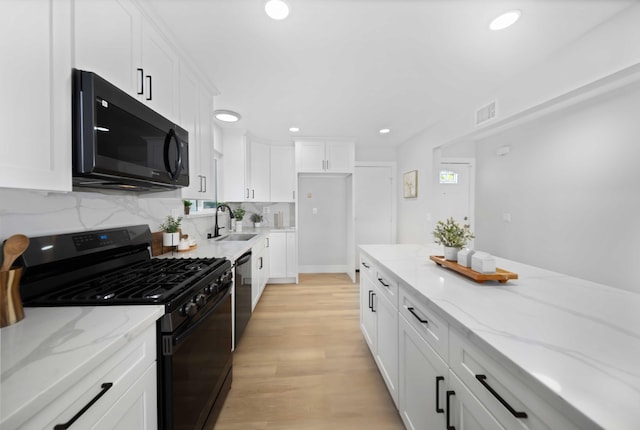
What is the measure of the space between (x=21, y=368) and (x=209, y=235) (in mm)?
2586

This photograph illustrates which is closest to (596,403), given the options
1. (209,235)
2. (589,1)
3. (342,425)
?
(342,425)

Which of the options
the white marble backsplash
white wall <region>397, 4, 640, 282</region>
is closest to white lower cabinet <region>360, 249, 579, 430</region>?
the white marble backsplash

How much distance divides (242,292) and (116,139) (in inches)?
62.5

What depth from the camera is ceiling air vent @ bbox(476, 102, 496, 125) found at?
2.36m

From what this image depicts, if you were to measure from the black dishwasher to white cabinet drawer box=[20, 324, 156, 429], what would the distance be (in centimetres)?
118

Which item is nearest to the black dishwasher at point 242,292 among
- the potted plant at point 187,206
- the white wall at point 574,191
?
the potted plant at point 187,206

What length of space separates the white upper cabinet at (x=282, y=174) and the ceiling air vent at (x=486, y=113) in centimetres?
274

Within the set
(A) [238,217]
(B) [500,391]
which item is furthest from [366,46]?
(A) [238,217]

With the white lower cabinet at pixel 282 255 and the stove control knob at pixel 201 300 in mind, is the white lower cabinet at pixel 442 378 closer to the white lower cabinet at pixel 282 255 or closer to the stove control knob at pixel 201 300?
the stove control knob at pixel 201 300

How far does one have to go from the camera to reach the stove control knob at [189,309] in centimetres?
104

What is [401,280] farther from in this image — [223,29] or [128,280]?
[223,29]

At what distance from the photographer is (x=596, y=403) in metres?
0.48

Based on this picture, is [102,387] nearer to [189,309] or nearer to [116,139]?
[189,309]

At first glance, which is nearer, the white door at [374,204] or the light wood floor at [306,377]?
the light wood floor at [306,377]
